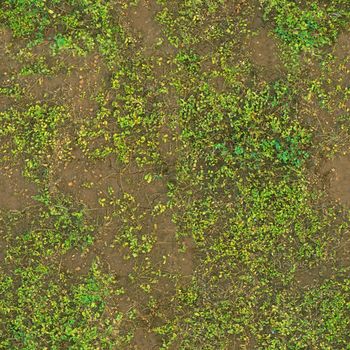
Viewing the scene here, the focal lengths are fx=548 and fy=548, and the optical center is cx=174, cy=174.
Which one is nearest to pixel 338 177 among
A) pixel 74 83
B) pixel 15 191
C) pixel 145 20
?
pixel 145 20

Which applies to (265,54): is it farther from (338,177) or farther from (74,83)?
(74,83)

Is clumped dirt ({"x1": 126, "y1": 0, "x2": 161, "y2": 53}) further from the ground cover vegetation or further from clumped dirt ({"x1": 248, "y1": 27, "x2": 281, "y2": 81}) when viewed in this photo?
clumped dirt ({"x1": 248, "y1": 27, "x2": 281, "y2": 81})

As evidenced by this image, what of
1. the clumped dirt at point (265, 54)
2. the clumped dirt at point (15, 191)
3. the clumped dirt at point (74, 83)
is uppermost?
the clumped dirt at point (265, 54)

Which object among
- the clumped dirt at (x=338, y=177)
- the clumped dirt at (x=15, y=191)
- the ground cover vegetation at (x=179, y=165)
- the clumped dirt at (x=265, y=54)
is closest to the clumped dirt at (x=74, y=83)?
the ground cover vegetation at (x=179, y=165)

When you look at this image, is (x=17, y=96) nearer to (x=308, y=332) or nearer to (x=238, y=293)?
(x=238, y=293)

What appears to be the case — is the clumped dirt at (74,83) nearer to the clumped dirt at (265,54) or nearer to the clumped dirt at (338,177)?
the clumped dirt at (265,54)

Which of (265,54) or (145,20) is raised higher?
(145,20)

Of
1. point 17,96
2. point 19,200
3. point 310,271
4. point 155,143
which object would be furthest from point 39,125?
point 310,271

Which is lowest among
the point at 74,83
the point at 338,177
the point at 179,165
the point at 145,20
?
the point at 179,165
